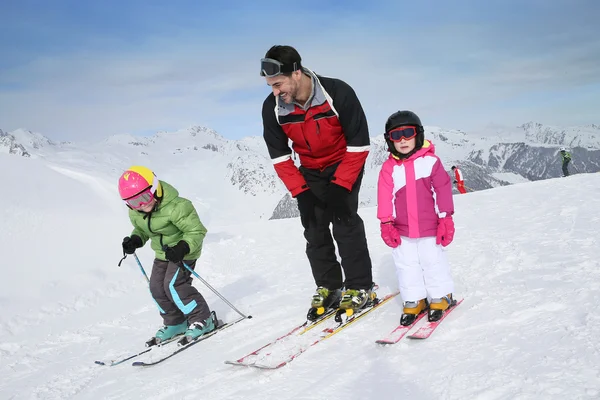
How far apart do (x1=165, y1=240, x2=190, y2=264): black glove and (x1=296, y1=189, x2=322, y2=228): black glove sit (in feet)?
4.45

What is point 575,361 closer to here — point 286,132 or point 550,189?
point 286,132

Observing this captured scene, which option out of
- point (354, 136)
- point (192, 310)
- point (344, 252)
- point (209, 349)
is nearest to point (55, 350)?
point (192, 310)

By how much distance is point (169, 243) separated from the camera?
5395 mm

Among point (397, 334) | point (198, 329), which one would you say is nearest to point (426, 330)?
point (397, 334)

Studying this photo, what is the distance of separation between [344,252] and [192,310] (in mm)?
1946

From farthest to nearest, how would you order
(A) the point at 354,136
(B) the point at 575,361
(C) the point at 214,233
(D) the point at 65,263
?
(C) the point at 214,233 < (D) the point at 65,263 < (A) the point at 354,136 < (B) the point at 575,361

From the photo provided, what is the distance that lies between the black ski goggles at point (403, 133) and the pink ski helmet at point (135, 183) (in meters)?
2.70

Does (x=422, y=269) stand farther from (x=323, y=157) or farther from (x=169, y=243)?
(x=169, y=243)

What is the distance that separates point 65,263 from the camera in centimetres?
1025

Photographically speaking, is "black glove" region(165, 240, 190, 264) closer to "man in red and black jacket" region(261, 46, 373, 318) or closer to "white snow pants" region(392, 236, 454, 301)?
"man in red and black jacket" region(261, 46, 373, 318)

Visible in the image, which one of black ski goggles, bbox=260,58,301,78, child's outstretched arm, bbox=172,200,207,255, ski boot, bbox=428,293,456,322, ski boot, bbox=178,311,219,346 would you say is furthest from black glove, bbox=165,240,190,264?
ski boot, bbox=428,293,456,322

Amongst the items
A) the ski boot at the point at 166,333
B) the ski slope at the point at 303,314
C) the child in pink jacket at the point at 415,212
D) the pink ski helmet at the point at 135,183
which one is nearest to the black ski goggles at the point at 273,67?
the child in pink jacket at the point at 415,212

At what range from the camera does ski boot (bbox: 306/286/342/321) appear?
482 cm

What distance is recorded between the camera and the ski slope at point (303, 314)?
9.92 feet
